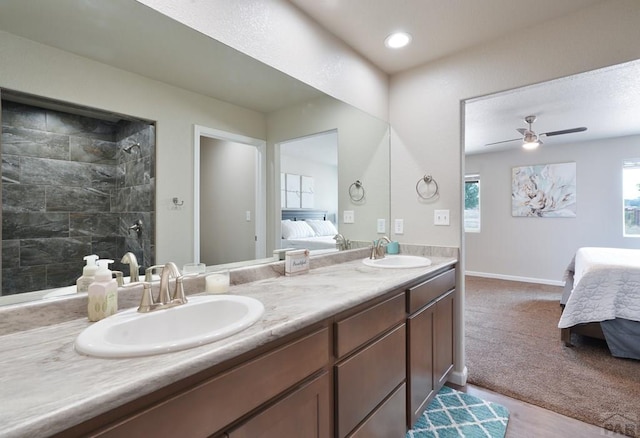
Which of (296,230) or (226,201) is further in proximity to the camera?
(296,230)

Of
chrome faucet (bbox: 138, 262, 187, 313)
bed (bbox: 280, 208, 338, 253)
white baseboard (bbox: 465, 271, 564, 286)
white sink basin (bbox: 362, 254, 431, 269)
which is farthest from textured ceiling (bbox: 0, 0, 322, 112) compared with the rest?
white baseboard (bbox: 465, 271, 564, 286)

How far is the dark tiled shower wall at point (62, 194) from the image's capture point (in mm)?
872

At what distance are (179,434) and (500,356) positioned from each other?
107 inches

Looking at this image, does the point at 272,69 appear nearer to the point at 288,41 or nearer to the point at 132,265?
the point at 288,41

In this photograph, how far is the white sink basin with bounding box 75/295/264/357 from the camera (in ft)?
2.30

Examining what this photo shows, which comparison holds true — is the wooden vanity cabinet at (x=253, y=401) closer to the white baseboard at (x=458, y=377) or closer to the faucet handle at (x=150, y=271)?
the faucet handle at (x=150, y=271)

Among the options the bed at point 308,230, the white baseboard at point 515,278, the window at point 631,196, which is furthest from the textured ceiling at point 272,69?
the white baseboard at point 515,278

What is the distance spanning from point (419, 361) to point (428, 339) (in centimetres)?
15

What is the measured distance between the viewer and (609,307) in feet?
8.32

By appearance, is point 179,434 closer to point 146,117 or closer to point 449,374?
point 146,117

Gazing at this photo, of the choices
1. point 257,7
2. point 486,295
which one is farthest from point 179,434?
point 486,295

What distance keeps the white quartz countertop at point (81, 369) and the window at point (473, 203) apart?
544cm

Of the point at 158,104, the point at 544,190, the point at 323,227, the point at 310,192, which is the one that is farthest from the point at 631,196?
the point at 158,104

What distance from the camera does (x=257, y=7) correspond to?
57.2 inches
